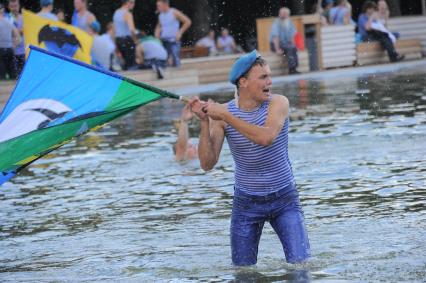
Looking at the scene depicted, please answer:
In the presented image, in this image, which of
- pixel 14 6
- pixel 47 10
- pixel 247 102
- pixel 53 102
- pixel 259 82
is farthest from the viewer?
pixel 14 6

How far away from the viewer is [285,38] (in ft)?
93.2

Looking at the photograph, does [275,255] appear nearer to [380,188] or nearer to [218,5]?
[380,188]

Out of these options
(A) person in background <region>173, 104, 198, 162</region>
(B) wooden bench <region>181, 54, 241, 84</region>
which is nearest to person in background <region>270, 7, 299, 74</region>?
(B) wooden bench <region>181, 54, 241, 84</region>

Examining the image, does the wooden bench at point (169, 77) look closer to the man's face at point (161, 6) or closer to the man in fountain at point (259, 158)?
the man's face at point (161, 6)

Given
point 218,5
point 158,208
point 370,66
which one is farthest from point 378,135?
point 218,5

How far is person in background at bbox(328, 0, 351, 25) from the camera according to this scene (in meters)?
30.7

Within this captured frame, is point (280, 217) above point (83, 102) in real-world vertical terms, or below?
below

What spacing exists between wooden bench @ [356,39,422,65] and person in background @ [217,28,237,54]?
11.1 ft

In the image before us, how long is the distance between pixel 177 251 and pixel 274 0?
27.5 metres

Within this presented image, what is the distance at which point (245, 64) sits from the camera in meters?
7.98

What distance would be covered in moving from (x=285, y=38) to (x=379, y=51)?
13.8ft

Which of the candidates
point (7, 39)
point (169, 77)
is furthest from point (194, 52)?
point (7, 39)

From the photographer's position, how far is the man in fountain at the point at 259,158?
7.96 meters

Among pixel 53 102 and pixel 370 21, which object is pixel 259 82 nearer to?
pixel 53 102
